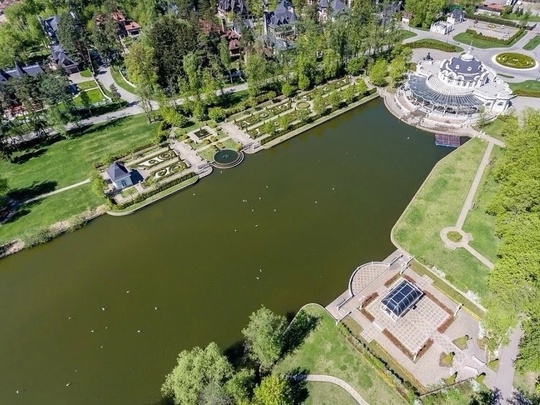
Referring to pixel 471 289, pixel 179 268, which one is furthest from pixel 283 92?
pixel 471 289

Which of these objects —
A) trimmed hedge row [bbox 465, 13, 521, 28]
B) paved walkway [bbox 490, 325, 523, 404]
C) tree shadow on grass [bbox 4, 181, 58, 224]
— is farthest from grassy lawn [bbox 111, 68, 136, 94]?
trimmed hedge row [bbox 465, 13, 521, 28]

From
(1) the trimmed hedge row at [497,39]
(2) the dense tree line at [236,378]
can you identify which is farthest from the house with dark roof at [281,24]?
(2) the dense tree line at [236,378]

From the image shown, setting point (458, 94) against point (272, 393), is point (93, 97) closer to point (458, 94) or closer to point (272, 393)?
point (272, 393)

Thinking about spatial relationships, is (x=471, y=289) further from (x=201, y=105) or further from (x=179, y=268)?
(x=201, y=105)

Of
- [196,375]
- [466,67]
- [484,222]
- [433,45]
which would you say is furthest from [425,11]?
Result: [196,375]

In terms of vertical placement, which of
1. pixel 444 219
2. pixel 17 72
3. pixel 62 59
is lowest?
pixel 444 219

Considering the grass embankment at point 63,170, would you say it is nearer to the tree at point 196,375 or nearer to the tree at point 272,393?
the tree at point 196,375

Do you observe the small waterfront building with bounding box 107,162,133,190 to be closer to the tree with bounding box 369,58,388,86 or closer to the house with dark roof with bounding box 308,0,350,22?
the tree with bounding box 369,58,388,86
